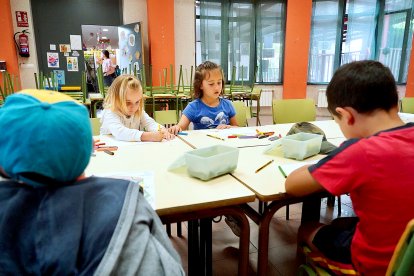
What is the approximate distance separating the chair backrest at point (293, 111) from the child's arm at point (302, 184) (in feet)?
6.22

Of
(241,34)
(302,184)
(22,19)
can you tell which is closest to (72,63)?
(22,19)

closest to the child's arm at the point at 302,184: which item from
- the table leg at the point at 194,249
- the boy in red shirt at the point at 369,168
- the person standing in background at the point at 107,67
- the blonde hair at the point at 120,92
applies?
the boy in red shirt at the point at 369,168

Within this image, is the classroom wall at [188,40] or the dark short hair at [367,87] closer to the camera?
the dark short hair at [367,87]

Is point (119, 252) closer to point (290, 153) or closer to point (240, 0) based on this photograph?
point (290, 153)

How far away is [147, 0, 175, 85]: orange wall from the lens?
614 cm

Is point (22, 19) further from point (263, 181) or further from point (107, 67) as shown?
point (263, 181)

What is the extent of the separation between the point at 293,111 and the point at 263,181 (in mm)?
1895

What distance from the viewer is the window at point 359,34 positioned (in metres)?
6.07

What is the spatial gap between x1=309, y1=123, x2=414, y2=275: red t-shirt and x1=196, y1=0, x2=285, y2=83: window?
5880 mm

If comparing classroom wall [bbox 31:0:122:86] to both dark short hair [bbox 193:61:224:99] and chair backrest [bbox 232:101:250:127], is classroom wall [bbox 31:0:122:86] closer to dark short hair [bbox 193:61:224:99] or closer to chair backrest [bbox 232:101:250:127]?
chair backrest [bbox 232:101:250:127]

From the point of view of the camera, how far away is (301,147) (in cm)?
145

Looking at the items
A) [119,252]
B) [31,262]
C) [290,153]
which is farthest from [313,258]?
[31,262]

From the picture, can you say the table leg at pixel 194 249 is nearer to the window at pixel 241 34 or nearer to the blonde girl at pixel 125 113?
the blonde girl at pixel 125 113

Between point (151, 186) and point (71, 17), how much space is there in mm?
6102
